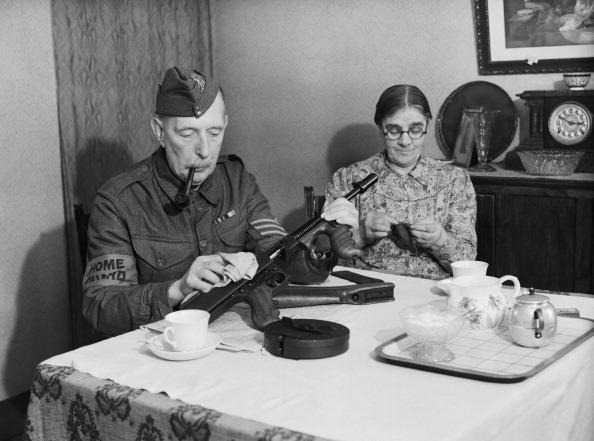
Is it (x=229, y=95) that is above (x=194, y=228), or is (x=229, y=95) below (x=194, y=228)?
above

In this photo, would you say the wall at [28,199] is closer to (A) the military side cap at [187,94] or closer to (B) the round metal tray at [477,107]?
(A) the military side cap at [187,94]

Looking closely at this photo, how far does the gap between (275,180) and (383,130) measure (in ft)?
4.91

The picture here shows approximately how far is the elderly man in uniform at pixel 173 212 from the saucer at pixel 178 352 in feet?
1.36

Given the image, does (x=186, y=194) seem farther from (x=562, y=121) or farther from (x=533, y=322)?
(x=562, y=121)

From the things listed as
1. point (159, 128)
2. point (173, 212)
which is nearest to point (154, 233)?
point (173, 212)

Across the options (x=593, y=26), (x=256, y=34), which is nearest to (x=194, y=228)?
(x=593, y=26)

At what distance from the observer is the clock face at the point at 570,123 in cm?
336

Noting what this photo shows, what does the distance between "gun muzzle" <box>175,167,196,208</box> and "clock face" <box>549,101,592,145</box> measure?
1.71 m

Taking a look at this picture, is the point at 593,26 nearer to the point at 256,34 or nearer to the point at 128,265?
the point at 256,34

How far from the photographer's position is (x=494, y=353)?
5.58 feet

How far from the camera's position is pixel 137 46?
4.00m

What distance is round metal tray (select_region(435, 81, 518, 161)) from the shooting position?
3.67 meters

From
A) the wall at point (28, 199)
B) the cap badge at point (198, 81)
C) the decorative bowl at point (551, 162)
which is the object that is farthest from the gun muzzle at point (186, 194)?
the decorative bowl at point (551, 162)

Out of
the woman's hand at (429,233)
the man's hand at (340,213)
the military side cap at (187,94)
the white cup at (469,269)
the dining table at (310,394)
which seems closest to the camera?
the dining table at (310,394)
